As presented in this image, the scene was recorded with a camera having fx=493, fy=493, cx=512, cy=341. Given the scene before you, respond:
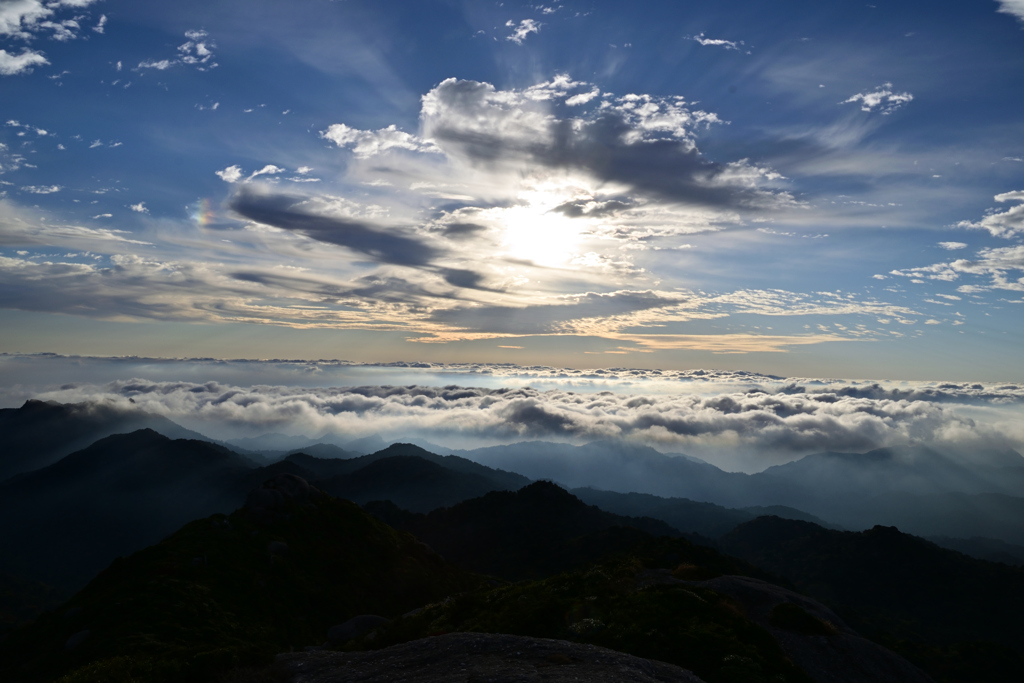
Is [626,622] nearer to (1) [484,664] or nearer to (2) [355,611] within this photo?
(1) [484,664]

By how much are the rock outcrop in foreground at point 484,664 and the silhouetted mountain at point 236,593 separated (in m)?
5.53

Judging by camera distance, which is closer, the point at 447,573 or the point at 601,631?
the point at 601,631

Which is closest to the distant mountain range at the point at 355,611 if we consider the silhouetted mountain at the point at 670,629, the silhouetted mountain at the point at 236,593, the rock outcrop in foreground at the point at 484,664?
the silhouetted mountain at the point at 670,629

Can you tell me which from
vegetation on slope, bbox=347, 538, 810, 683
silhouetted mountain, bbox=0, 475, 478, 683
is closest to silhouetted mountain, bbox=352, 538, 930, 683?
vegetation on slope, bbox=347, 538, 810, 683

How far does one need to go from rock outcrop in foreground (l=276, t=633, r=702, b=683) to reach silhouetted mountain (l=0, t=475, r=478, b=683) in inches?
218

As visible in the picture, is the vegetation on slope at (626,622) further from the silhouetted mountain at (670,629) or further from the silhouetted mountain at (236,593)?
the silhouetted mountain at (236,593)

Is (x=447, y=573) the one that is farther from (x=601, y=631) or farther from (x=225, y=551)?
(x=601, y=631)

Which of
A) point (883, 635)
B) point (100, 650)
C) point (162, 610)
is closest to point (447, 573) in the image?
point (162, 610)

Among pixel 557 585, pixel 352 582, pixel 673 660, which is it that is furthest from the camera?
pixel 352 582

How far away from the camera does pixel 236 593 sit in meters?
61.7

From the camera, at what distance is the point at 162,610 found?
49344mm

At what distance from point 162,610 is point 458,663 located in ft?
143

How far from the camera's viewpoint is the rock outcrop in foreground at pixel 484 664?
2033cm

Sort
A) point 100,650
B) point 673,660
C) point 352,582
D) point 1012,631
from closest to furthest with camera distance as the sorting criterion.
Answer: point 673,660 < point 100,650 < point 352,582 < point 1012,631
